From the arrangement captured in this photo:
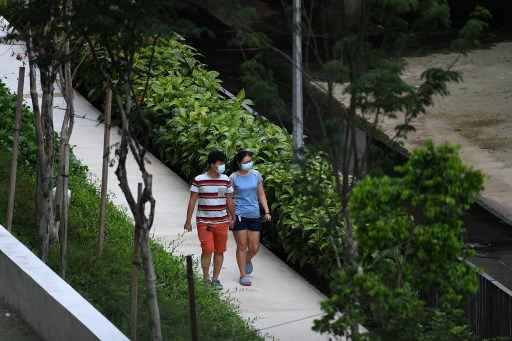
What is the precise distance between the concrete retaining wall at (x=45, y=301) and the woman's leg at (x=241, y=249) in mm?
2835

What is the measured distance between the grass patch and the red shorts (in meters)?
0.36

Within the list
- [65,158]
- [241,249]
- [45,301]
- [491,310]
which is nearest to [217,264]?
[241,249]

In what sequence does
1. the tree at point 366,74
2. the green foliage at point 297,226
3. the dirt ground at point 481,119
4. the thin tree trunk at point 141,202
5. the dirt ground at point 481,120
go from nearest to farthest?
the tree at point 366,74, the thin tree trunk at point 141,202, the green foliage at point 297,226, the dirt ground at point 481,120, the dirt ground at point 481,119

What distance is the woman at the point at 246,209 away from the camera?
42.4ft

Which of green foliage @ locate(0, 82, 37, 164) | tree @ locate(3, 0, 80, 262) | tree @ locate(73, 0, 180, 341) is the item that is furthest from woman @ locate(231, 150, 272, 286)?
tree @ locate(73, 0, 180, 341)

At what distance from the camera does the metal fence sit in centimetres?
1101

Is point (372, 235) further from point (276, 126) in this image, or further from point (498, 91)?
point (498, 91)

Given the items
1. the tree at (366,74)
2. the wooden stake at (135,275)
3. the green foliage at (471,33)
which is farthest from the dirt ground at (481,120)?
the green foliage at (471,33)

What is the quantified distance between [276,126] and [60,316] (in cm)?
779

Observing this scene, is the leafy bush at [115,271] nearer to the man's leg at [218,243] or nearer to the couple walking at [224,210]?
the man's leg at [218,243]

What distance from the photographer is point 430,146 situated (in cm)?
679

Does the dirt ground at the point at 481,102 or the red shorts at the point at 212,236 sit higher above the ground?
the dirt ground at the point at 481,102

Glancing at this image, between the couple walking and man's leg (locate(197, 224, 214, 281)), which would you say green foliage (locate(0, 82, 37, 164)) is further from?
man's leg (locate(197, 224, 214, 281))

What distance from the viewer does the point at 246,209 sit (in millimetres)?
12984
